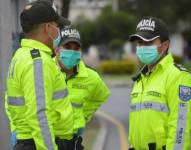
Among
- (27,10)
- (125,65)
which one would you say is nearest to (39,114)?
(27,10)

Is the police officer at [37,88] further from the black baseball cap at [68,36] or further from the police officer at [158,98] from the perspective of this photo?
the black baseball cap at [68,36]

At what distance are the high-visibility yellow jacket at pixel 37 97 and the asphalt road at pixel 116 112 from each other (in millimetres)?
8290

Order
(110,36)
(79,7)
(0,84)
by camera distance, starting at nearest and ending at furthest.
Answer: (0,84)
(110,36)
(79,7)

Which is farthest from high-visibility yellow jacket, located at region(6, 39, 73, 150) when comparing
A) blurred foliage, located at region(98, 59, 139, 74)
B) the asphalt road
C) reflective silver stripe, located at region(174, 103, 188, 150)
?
blurred foliage, located at region(98, 59, 139, 74)

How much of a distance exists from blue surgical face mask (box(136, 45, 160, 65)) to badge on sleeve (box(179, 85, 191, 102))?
42cm

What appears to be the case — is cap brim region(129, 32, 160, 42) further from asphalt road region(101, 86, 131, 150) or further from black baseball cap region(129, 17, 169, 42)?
asphalt road region(101, 86, 131, 150)

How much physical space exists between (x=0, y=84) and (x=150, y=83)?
273cm

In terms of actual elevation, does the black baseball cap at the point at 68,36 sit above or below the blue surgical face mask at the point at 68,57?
above

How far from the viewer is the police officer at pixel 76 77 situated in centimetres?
653

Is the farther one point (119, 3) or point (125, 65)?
point (119, 3)

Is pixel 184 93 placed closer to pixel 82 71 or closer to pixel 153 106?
pixel 153 106

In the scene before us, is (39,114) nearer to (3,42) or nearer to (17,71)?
(17,71)

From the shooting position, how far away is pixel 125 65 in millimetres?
45281

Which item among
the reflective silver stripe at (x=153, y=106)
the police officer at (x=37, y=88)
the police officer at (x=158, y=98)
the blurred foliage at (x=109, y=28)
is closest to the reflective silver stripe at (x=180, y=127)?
the police officer at (x=158, y=98)
